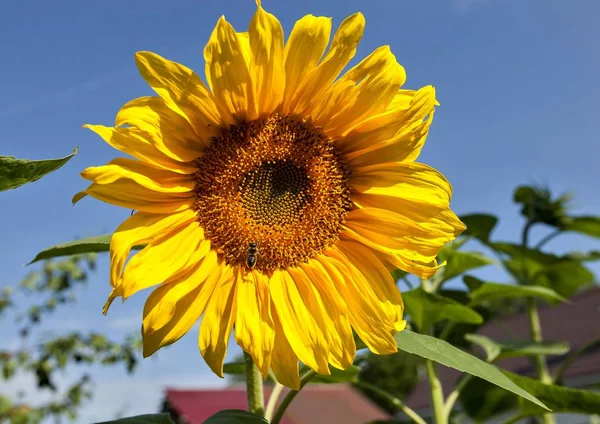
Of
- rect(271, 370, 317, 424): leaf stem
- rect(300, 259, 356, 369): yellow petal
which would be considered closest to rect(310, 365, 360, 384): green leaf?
rect(271, 370, 317, 424): leaf stem

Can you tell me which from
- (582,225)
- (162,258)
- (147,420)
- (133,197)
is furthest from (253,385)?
(582,225)

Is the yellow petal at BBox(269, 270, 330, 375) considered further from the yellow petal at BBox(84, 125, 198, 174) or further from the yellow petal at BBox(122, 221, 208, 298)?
the yellow petal at BBox(84, 125, 198, 174)

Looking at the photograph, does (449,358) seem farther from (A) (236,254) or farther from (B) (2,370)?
(B) (2,370)

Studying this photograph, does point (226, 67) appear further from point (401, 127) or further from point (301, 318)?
point (301, 318)

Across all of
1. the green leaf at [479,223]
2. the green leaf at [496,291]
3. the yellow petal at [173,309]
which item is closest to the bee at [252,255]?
the yellow petal at [173,309]

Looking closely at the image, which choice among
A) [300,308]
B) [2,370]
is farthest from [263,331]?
[2,370]
